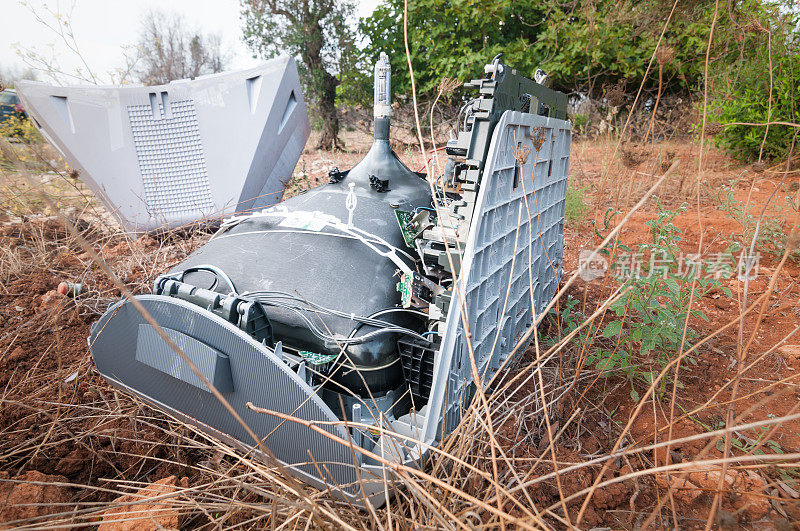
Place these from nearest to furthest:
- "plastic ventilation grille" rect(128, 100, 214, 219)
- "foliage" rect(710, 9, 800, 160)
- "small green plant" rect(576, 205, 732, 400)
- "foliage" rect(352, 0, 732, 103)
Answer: "small green plant" rect(576, 205, 732, 400), "plastic ventilation grille" rect(128, 100, 214, 219), "foliage" rect(710, 9, 800, 160), "foliage" rect(352, 0, 732, 103)

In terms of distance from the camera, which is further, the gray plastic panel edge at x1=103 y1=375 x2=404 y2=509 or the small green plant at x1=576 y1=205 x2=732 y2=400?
the small green plant at x1=576 y1=205 x2=732 y2=400

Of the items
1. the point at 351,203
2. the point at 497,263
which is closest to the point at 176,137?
the point at 351,203

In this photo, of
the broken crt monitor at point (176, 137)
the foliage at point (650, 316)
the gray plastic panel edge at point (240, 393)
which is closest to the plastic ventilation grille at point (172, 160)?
the broken crt monitor at point (176, 137)

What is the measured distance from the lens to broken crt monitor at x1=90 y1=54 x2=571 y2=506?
4.17ft

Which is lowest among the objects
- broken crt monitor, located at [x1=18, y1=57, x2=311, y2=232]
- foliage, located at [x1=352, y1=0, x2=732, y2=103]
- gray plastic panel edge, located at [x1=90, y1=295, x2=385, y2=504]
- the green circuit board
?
gray plastic panel edge, located at [x1=90, y1=295, x2=385, y2=504]

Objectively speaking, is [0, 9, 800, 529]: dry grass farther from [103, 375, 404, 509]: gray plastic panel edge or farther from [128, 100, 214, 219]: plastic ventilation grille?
[128, 100, 214, 219]: plastic ventilation grille

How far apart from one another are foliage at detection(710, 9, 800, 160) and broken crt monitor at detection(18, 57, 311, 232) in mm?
4093

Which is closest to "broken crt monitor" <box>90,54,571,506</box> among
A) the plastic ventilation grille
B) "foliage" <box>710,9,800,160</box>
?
the plastic ventilation grille

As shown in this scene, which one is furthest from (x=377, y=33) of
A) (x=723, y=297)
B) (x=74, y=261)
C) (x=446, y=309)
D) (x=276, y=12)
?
(x=446, y=309)

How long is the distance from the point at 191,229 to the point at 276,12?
7835 mm

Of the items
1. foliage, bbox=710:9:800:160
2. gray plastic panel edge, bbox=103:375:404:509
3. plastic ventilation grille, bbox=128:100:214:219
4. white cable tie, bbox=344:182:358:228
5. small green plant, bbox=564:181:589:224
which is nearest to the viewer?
gray plastic panel edge, bbox=103:375:404:509

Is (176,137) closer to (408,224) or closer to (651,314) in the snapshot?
(408,224)

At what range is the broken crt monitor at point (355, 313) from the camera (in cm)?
127

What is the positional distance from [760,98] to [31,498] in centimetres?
675
